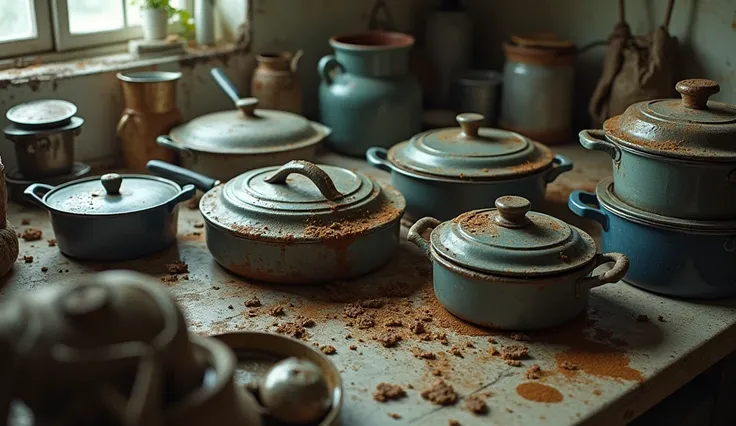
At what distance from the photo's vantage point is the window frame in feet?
7.92

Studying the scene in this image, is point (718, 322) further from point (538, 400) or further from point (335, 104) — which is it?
point (335, 104)

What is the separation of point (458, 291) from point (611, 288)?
16.4 inches

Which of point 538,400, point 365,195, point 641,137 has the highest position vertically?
point 641,137

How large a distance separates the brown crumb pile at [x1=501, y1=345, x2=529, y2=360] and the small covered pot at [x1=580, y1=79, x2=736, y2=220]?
0.44m

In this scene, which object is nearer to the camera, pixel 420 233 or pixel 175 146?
pixel 420 233

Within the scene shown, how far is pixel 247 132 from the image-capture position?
2.31 meters

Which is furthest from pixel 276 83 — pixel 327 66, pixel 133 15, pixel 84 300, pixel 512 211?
pixel 84 300

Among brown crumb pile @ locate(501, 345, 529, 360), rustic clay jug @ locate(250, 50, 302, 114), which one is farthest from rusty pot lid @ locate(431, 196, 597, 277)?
rustic clay jug @ locate(250, 50, 302, 114)

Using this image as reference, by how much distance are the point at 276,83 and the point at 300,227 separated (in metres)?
1.00

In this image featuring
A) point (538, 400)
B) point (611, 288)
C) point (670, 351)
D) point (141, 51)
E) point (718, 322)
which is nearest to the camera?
point (538, 400)

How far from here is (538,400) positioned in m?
1.41

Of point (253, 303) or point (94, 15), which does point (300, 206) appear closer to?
point (253, 303)

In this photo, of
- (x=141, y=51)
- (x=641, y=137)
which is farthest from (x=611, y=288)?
(x=141, y=51)

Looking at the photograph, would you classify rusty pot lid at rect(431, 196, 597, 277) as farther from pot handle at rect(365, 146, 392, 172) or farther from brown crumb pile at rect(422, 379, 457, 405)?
pot handle at rect(365, 146, 392, 172)
